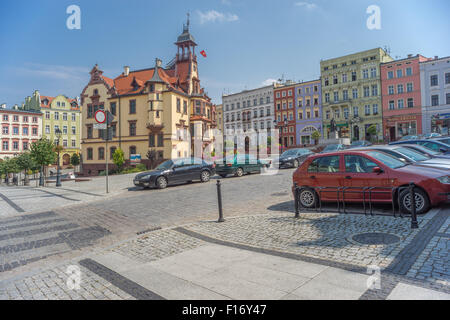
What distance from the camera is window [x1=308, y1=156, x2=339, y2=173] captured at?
25.9 feet

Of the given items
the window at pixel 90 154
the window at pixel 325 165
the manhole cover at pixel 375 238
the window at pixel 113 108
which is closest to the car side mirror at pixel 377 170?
the window at pixel 325 165

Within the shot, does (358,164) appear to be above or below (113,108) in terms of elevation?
below

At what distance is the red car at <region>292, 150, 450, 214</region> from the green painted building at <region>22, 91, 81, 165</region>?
74.5 meters

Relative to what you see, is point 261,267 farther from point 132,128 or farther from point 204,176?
point 132,128

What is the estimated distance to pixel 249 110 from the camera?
7656cm

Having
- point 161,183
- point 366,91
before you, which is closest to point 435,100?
point 366,91

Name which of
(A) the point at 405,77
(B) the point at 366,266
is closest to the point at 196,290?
(B) the point at 366,266

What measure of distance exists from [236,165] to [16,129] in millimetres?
69500

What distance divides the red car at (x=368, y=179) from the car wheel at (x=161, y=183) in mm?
9652

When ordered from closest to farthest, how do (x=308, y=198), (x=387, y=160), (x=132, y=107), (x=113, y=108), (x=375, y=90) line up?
(x=387, y=160)
(x=308, y=198)
(x=132, y=107)
(x=113, y=108)
(x=375, y=90)

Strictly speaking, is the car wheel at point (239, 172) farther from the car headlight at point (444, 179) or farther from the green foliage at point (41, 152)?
the green foliage at point (41, 152)

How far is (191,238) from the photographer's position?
20.2ft
